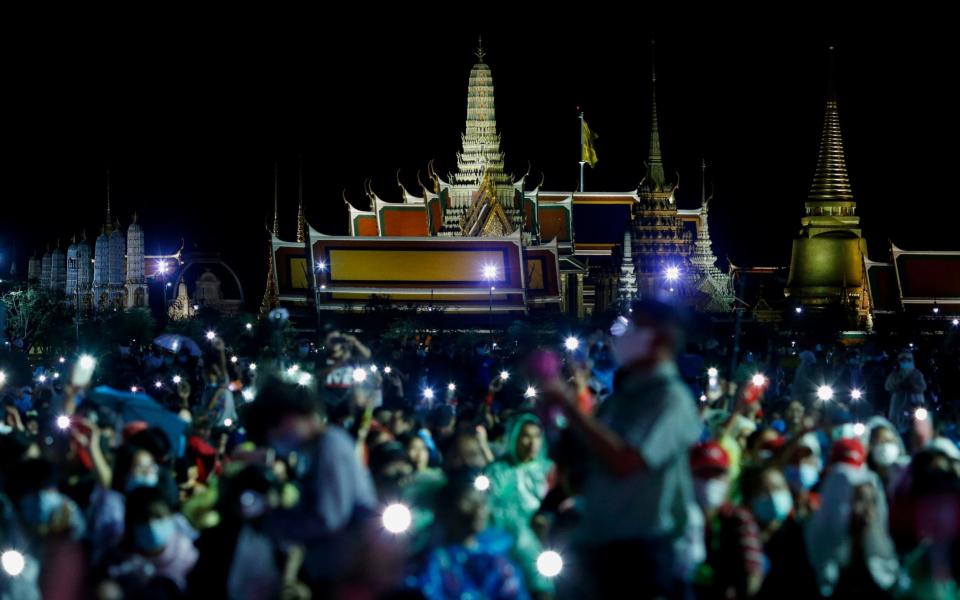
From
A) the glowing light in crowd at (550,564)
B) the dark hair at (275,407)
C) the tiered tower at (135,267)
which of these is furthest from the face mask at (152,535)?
the tiered tower at (135,267)

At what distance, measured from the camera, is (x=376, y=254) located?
175ft

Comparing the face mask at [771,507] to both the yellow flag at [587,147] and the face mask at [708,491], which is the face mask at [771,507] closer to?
the face mask at [708,491]

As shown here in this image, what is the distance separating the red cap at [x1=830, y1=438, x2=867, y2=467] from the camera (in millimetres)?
8094

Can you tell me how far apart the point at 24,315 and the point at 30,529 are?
6830 centimetres

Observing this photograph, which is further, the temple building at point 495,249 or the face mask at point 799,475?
the temple building at point 495,249

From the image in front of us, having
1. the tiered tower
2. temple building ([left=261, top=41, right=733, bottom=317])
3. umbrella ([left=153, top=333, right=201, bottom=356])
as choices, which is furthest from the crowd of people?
the tiered tower

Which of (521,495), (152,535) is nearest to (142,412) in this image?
(521,495)

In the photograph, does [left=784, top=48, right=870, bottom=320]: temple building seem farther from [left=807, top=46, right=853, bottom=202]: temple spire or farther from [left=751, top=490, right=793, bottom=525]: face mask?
[left=751, top=490, right=793, bottom=525]: face mask

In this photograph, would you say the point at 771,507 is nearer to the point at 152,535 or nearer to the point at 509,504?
the point at 509,504

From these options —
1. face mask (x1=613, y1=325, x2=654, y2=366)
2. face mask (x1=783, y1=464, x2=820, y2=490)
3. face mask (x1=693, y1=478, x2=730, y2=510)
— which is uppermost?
face mask (x1=613, y1=325, x2=654, y2=366)

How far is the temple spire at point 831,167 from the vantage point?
241ft

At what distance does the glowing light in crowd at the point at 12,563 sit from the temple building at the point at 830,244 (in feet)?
195

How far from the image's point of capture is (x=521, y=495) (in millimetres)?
8961

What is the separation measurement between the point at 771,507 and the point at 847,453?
44cm
